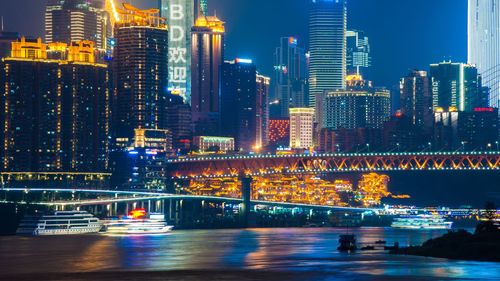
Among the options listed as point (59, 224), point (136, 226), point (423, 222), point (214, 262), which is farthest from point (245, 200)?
point (214, 262)

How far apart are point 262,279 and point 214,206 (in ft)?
335

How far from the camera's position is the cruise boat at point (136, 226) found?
473ft

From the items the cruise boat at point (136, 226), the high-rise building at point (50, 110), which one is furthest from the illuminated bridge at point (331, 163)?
the cruise boat at point (136, 226)

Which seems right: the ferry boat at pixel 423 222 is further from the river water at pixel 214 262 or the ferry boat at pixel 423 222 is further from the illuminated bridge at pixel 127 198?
the river water at pixel 214 262

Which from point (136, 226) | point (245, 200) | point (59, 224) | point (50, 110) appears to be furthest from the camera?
point (50, 110)

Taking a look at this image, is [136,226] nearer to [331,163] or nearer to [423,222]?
[423,222]

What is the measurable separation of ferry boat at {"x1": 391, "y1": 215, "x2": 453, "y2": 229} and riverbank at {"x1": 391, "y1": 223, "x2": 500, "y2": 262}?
62132 millimetres

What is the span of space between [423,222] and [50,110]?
186 ft

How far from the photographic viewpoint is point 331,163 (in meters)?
191

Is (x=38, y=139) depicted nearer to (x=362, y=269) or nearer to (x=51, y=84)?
(x=51, y=84)

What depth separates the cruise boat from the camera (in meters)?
144

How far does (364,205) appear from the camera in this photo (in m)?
197

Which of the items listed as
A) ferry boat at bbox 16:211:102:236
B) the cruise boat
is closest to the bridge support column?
the cruise boat

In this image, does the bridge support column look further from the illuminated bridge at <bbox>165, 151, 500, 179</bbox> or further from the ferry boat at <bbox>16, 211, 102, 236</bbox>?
the ferry boat at <bbox>16, 211, 102, 236</bbox>
